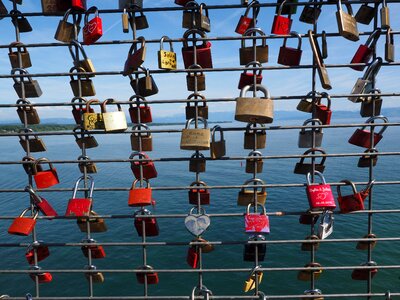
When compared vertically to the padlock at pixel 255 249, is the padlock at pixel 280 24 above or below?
above

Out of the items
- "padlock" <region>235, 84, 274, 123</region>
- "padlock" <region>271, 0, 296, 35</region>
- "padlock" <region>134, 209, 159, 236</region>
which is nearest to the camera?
"padlock" <region>235, 84, 274, 123</region>

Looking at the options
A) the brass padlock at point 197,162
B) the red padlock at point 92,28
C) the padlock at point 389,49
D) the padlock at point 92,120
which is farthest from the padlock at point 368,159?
the red padlock at point 92,28

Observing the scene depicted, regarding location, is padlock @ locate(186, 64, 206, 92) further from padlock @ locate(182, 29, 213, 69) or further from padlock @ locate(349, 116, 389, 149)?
padlock @ locate(349, 116, 389, 149)

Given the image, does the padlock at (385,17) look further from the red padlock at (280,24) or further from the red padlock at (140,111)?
the red padlock at (140,111)

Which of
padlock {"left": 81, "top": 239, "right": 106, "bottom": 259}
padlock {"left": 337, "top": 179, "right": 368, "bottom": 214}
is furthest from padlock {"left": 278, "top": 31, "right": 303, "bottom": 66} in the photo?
padlock {"left": 81, "top": 239, "right": 106, "bottom": 259}

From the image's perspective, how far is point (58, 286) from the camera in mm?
27219

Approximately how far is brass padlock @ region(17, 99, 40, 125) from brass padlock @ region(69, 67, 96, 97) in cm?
52

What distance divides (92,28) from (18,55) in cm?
97

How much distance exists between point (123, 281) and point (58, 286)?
17.8 feet

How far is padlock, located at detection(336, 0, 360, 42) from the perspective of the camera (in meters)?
3.07

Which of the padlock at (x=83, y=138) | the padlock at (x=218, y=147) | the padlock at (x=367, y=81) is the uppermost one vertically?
the padlock at (x=367, y=81)

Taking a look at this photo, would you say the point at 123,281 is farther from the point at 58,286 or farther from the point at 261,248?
the point at 261,248

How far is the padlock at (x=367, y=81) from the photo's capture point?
131 inches

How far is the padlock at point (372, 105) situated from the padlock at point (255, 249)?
1.81 metres
